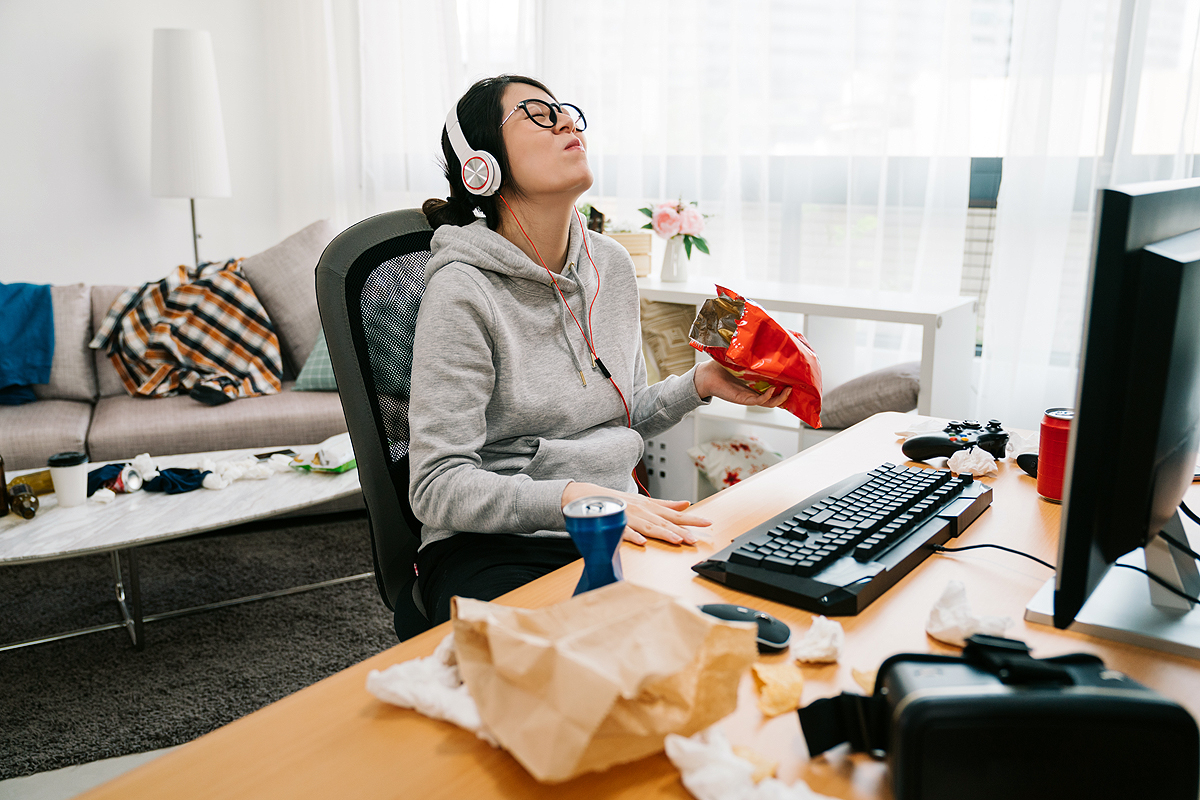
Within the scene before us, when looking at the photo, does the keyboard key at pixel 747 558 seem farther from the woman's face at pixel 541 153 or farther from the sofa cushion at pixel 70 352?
the sofa cushion at pixel 70 352

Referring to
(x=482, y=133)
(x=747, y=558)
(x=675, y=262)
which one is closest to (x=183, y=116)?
(x=675, y=262)

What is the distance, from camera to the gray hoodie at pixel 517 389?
3.58ft

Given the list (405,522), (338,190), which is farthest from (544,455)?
(338,190)

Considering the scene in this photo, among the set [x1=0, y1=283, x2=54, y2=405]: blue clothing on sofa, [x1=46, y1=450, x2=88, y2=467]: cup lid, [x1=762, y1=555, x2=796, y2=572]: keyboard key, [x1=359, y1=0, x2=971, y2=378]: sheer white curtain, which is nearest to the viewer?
[x1=762, y1=555, x2=796, y2=572]: keyboard key

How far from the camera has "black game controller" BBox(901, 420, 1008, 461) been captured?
1.24m

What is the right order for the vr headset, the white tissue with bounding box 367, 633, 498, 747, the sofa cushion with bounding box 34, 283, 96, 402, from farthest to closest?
the sofa cushion with bounding box 34, 283, 96, 402
the white tissue with bounding box 367, 633, 498, 747
the vr headset

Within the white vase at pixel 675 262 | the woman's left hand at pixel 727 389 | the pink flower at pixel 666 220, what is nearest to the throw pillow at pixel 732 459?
the white vase at pixel 675 262

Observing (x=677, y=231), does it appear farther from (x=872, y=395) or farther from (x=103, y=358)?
(x=103, y=358)

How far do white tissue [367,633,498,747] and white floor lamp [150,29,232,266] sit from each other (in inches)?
144

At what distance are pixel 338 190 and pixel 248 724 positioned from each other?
3.96 m

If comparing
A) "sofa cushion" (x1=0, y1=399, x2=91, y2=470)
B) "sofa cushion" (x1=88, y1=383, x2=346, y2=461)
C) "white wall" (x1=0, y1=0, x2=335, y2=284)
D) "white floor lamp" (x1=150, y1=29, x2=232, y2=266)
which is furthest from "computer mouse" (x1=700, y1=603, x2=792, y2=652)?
"white wall" (x1=0, y1=0, x2=335, y2=284)

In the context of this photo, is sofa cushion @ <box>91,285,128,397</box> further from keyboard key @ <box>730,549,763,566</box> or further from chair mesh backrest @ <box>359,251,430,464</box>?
keyboard key @ <box>730,549,763,566</box>

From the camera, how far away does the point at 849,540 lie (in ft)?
2.89

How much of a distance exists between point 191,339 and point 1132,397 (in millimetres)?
3137
